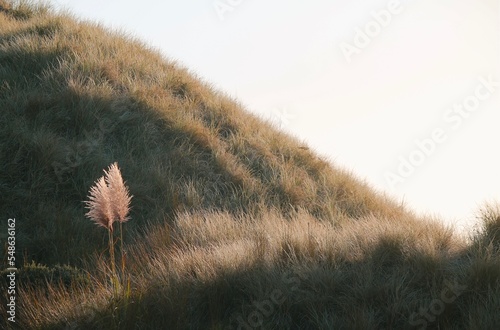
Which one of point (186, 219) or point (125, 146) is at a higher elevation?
point (125, 146)

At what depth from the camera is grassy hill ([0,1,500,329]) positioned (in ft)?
16.8

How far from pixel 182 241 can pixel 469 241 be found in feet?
10.5

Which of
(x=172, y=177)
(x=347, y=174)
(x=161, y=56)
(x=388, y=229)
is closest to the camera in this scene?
(x=388, y=229)

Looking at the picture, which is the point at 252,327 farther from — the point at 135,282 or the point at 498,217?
the point at 498,217

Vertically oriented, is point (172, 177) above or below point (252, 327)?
above

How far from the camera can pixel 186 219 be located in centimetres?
771

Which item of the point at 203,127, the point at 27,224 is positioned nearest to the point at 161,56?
the point at 203,127

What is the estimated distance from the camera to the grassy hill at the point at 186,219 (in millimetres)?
5105

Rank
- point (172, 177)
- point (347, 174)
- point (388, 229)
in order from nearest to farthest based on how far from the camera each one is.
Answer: point (388, 229)
point (172, 177)
point (347, 174)

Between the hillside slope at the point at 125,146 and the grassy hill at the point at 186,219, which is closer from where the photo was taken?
the grassy hill at the point at 186,219

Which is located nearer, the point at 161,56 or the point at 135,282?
the point at 135,282

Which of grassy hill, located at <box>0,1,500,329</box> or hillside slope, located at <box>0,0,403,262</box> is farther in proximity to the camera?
hillside slope, located at <box>0,0,403,262</box>

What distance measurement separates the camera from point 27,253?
23.3ft

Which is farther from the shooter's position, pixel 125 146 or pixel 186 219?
pixel 125 146
